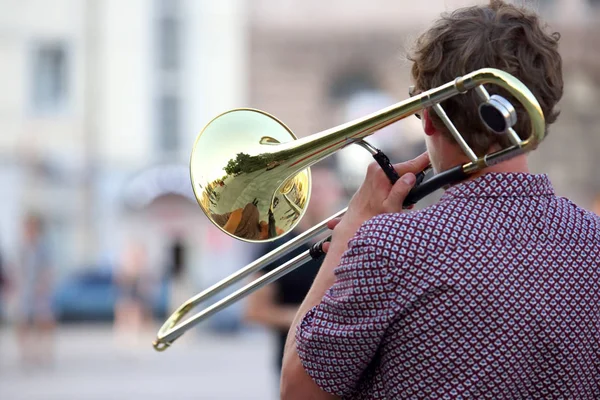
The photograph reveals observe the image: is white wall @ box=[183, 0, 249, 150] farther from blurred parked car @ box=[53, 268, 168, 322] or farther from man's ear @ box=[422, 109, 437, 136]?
man's ear @ box=[422, 109, 437, 136]

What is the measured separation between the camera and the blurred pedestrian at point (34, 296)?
38.7 ft

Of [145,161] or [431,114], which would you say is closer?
[431,114]

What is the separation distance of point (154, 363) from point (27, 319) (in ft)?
5.38

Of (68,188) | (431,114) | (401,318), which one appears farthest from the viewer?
(68,188)

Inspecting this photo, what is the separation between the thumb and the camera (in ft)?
6.29

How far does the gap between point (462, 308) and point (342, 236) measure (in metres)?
0.30

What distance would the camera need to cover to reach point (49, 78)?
2317 cm

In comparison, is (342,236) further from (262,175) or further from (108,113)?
(108,113)

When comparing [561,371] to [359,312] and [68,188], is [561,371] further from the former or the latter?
[68,188]

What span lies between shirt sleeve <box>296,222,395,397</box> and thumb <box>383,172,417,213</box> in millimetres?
126

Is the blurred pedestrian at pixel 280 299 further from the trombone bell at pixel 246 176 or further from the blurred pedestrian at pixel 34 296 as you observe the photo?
the blurred pedestrian at pixel 34 296

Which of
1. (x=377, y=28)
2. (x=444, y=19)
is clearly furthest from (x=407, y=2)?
(x=444, y=19)

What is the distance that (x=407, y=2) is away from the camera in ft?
78.7

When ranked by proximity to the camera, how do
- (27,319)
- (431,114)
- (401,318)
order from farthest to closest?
(27,319) < (431,114) < (401,318)
